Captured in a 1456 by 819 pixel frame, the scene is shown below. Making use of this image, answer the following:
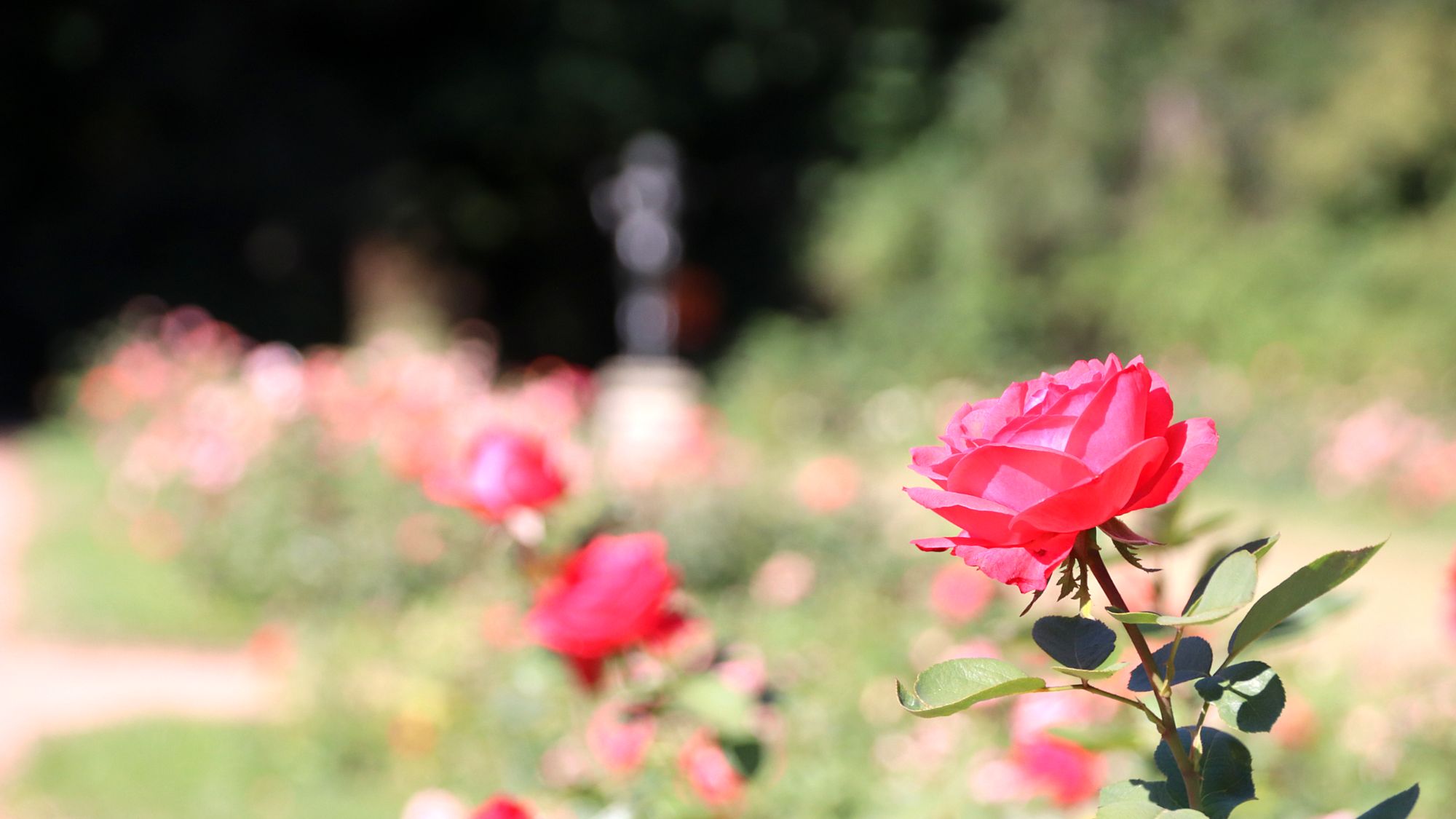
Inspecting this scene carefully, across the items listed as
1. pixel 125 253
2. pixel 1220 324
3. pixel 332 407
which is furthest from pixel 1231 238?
pixel 125 253

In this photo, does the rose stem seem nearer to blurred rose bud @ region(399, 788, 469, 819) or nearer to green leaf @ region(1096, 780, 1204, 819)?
green leaf @ region(1096, 780, 1204, 819)

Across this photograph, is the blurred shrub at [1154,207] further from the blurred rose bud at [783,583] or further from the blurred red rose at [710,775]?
the blurred red rose at [710,775]

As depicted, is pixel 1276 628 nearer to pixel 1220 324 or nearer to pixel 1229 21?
pixel 1220 324

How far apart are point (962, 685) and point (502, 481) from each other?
0.95m

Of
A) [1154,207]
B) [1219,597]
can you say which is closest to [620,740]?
[1219,597]

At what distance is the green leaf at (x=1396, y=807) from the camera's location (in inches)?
29.7

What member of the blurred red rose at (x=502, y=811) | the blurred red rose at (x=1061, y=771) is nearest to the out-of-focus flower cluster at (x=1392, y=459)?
the blurred red rose at (x=1061, y=771)

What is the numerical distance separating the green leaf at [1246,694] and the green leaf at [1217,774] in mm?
57

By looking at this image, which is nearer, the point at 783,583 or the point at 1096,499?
the point at 1096,499

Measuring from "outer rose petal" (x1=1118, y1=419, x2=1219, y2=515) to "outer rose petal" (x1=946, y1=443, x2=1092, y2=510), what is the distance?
0.15ft

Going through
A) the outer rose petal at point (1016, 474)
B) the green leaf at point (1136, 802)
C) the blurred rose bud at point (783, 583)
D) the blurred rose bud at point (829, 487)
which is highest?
the blurred rose bud at point (829, 487)

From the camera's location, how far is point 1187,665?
798 mm

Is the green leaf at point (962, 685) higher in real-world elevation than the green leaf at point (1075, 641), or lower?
lower

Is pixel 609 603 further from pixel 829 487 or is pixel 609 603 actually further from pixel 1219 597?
pixel 829 487
